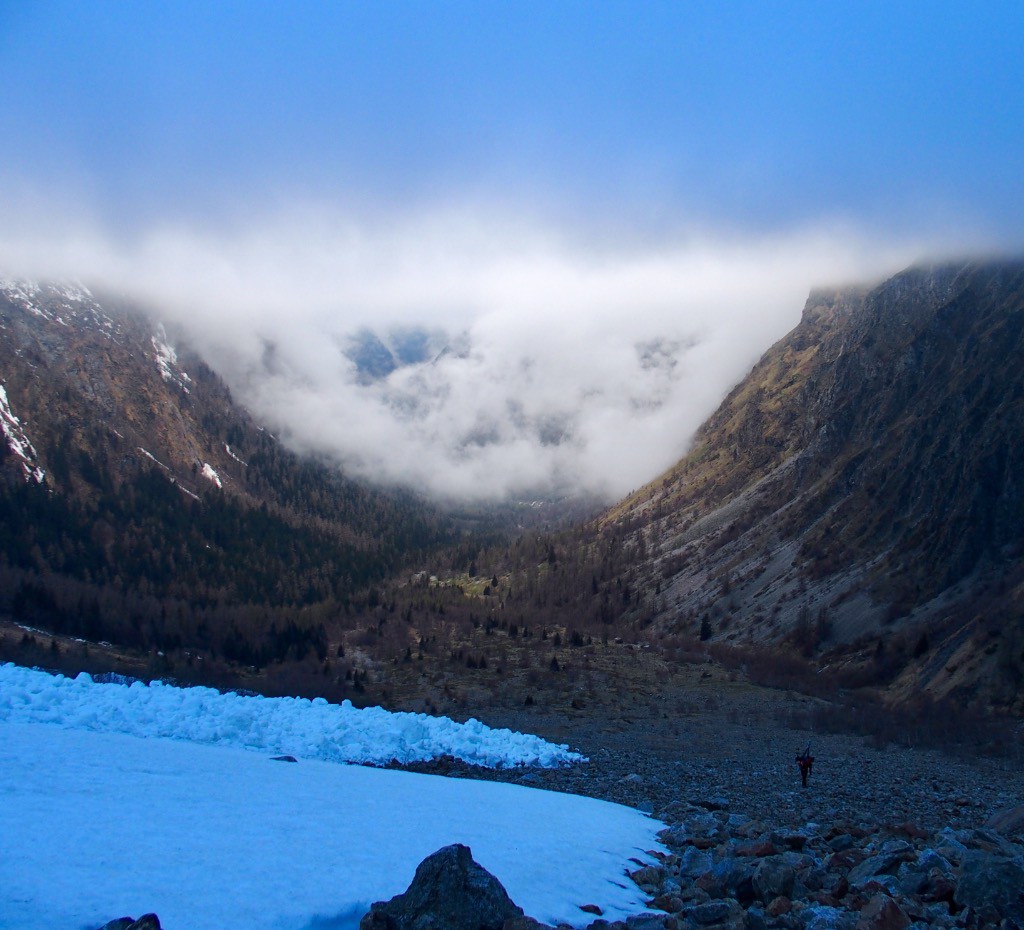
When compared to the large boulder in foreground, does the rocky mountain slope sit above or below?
above

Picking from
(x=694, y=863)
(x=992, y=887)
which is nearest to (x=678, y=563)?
(x=694, y=863)

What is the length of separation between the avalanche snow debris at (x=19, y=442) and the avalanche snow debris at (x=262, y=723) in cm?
15470

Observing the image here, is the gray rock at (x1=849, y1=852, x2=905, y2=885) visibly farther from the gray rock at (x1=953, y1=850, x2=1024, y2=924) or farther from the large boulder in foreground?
the large boulder in foreground

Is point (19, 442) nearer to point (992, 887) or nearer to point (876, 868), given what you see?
point (876, 868)

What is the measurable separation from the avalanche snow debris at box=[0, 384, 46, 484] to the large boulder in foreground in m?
174

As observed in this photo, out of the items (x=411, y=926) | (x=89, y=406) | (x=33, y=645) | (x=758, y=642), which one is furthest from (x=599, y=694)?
(x=89, y=406)

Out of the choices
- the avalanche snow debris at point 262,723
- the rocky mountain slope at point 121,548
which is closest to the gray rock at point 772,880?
the avalanche snow debris at point 262,723

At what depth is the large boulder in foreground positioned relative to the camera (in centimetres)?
891

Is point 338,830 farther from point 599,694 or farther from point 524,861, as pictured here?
point 599,694

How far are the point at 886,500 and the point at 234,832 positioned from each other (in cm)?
8867

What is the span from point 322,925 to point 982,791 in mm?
25459

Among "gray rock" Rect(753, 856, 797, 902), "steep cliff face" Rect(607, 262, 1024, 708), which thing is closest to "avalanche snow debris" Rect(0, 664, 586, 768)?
"gray rock" Rect(753, 856, 797, 902)

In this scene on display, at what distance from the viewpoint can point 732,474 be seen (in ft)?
499

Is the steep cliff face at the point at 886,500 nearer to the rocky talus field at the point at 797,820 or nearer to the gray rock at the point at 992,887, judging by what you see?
the rocky talus field at the point at 797,820
